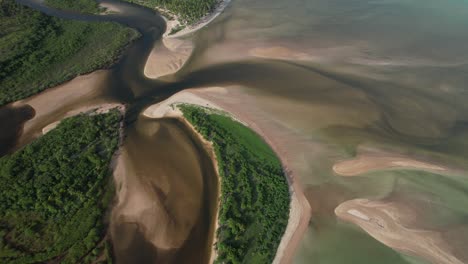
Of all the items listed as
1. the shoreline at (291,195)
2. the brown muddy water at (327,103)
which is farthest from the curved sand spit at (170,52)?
the shoreline at (291,195)

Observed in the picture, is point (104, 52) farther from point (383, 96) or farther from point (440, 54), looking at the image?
point (440, 54)

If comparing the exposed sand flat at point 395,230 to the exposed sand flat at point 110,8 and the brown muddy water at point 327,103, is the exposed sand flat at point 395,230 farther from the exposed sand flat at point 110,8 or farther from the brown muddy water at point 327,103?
the exposed sand flat at point 110,8

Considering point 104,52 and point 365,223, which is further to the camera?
point 104,52

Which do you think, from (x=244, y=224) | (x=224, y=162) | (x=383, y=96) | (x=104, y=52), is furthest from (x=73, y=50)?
(x=383, y=96)

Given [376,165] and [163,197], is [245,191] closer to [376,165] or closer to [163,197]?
Result: [163,197]

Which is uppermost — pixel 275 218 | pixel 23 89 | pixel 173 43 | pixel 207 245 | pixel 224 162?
pixel 173 43

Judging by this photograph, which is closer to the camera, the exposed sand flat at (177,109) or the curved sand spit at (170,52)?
the exposed sand flat at (177,109)

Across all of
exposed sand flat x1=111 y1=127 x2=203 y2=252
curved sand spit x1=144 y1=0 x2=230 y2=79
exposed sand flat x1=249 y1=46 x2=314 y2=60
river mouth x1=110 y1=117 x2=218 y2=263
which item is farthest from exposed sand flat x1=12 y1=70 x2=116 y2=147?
exposed sand flat x1=249 y1=46 x2=314 y2=60
